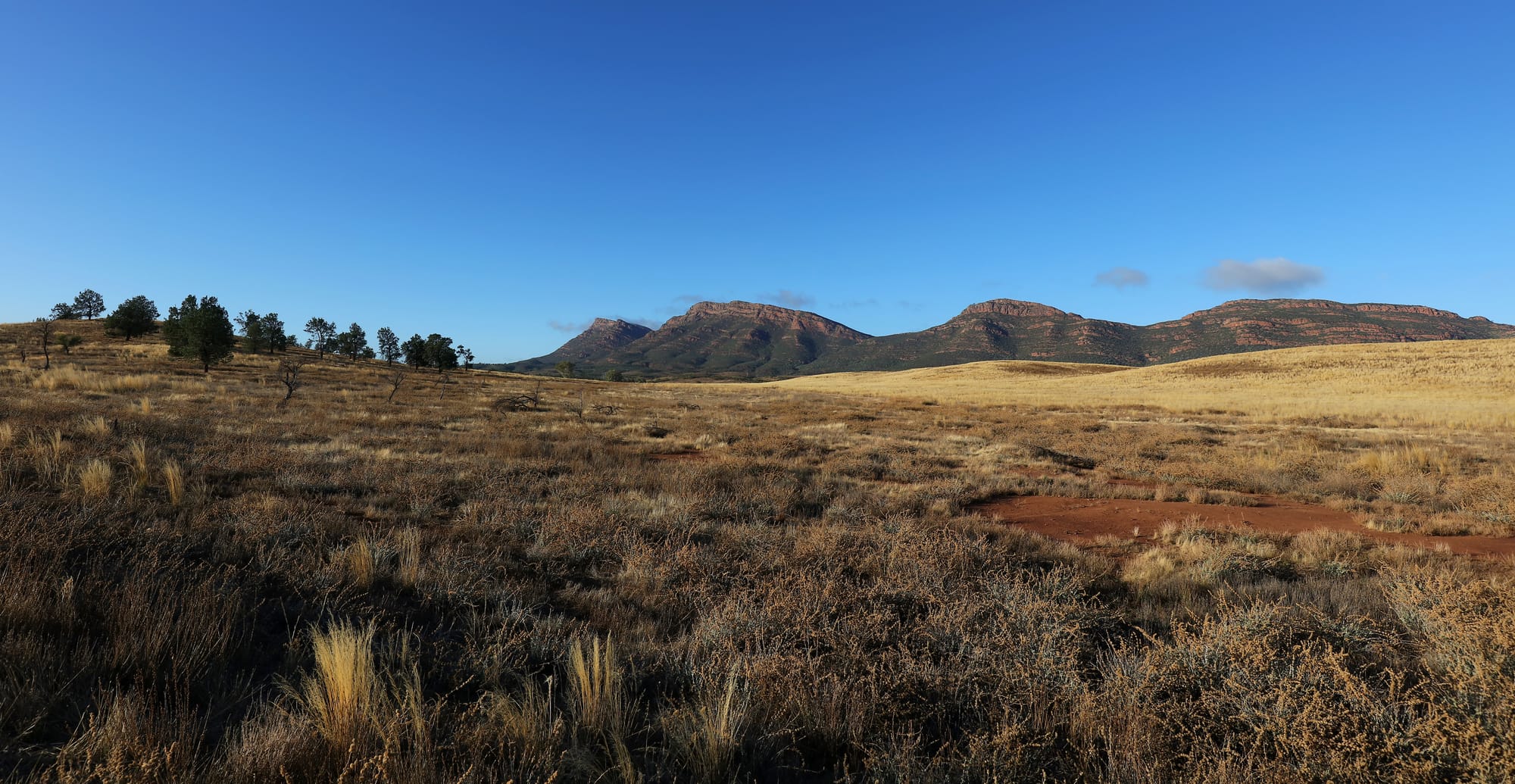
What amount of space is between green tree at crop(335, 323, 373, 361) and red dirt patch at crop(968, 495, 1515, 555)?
100575mm

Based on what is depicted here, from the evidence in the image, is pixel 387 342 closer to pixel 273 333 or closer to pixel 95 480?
pixel 273 333

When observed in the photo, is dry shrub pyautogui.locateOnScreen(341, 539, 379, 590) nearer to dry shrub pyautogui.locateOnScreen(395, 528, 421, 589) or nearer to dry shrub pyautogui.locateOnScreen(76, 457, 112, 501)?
dry shrub pyautogui.locateOnScreen(395, 528, 421, 589)

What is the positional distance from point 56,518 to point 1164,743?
28.5 feet

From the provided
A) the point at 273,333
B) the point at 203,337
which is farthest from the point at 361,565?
the point at 273,333

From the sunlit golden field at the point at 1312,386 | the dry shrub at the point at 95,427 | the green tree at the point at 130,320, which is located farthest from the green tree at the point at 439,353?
the dry shrub at the point at 95,427

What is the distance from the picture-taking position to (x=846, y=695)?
3252mm

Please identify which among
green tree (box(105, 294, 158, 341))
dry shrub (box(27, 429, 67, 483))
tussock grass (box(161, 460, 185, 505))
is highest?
green tree (box(105, 294, 158, 341))

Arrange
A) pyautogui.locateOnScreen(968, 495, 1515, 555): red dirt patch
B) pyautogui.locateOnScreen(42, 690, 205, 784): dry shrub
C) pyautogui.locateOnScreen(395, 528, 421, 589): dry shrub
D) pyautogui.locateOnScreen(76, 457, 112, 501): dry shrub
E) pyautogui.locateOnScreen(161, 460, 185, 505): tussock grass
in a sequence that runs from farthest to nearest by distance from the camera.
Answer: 1. pyautogui.locateOnScreen(968, 495, 1515, 555): red dirt patch
2. pyautogui.locateOnScreen(161, 460, 185, 505): tussock grass
3. pyautogui.locateOnScreen(76, 457, 112, 501): dry shrub
4. pyautogui.locateOnScreen(395, 528, 421, 589): dry shrub
5. pyautogui.locateOnScreen(42, 690, 205, 784): dry shrub

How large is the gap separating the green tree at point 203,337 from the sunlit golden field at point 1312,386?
53.6 meters

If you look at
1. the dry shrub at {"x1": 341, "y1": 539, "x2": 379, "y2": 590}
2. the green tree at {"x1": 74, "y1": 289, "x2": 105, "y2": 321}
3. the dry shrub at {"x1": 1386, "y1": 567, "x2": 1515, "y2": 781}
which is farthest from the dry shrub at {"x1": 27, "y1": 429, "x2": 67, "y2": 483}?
the green tree at {"x1": 74, "y1": 289, "x2": 105, "y2": 321}

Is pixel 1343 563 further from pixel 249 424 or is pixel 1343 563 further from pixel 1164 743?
pixel 249 424

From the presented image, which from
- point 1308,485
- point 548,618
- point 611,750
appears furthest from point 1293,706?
point 1308,485

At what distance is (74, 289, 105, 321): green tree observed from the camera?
9419 centimetres

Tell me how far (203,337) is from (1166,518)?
5550cm
